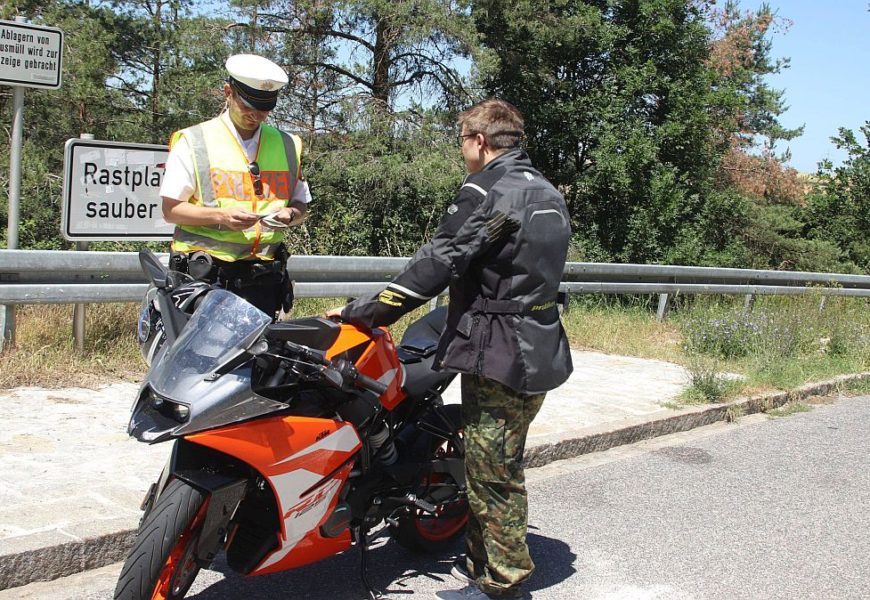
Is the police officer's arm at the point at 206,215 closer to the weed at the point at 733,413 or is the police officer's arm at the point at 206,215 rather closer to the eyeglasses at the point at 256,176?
the eyeglasses at the point at 256,176

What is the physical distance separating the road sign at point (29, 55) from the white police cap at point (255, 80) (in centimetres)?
313

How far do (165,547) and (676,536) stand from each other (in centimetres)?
305

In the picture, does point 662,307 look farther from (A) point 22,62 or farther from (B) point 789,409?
(A) point 22,62

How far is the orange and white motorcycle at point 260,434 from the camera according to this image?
9.91 feet

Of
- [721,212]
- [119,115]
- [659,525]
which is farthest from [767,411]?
[119,115]

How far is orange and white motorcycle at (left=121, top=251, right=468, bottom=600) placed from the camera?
3.02m

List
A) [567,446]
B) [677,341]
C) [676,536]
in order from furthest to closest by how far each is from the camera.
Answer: [677,341] → [567,446] → [676,536]

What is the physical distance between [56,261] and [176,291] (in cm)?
324

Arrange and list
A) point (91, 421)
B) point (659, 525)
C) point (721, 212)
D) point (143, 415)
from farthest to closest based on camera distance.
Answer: point (721, 212)
point (91, 421)
point (659, 525)
point (143, 415)

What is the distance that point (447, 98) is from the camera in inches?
616

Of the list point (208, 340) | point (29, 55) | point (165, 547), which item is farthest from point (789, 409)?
point (29, 55)

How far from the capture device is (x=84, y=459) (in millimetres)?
4883

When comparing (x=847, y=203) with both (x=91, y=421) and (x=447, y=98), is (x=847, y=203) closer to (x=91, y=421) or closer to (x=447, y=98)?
(x=447, y=98)

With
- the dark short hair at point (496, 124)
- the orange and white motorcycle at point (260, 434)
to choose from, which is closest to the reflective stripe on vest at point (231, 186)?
the orange and white motorcycle at point (260, 434)
